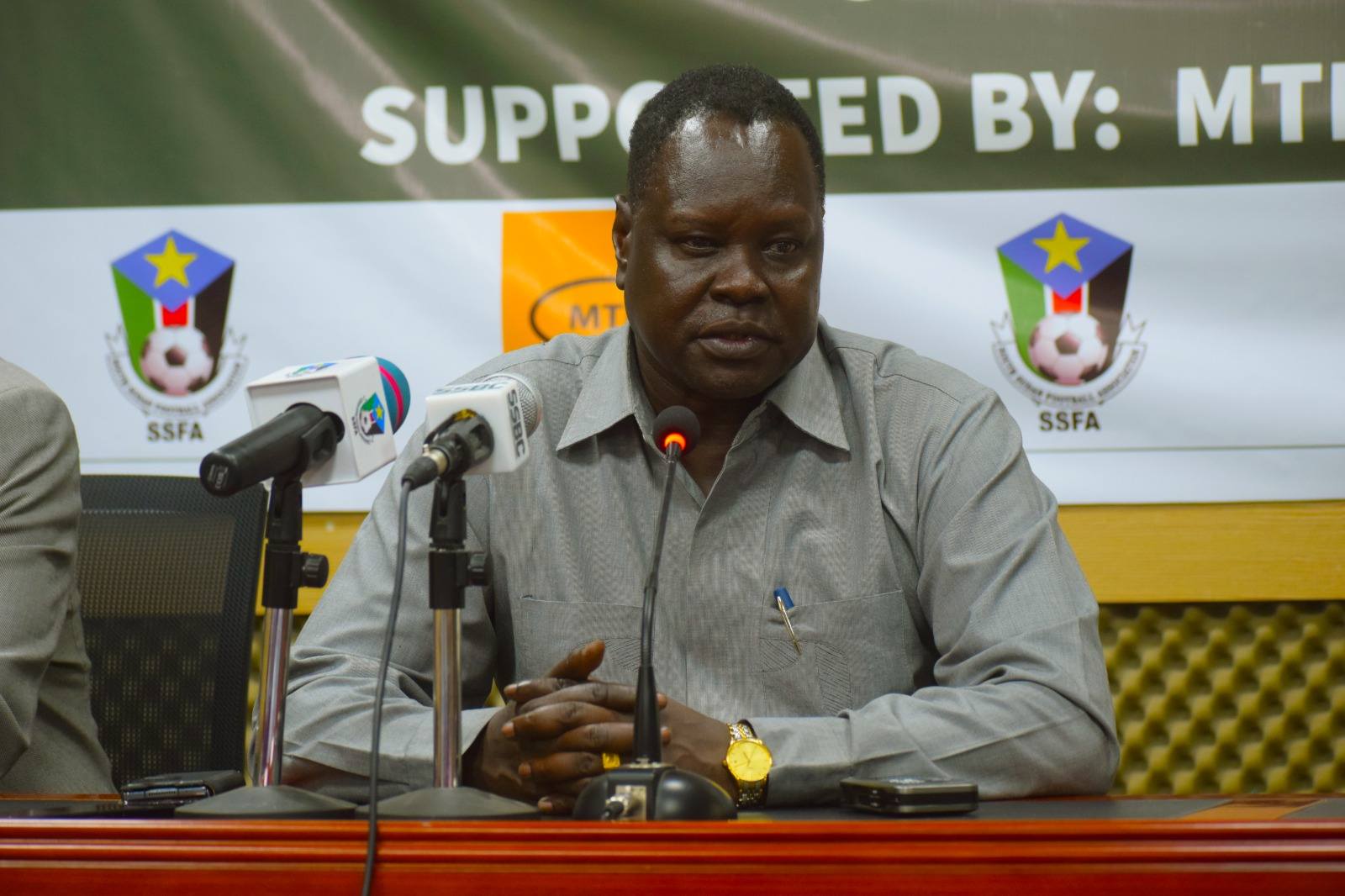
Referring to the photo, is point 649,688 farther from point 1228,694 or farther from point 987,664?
point 1228,694

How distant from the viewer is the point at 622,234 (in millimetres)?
2072

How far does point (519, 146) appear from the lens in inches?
109

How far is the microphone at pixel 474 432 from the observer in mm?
1135

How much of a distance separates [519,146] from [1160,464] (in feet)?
4.67

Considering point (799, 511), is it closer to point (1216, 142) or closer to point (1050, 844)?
point (1050, 844)

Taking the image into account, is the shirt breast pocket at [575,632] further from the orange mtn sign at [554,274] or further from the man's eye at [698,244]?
the orange mtn sign at [554,274]

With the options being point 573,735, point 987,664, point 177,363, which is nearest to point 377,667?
point 573,735

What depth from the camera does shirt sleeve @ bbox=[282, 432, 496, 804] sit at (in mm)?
1556

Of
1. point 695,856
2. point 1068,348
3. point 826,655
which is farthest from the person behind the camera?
point 1068,348

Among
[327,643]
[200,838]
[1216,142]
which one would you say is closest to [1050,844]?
[200,838]

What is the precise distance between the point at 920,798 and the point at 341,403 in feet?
1.99

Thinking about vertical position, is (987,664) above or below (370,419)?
below

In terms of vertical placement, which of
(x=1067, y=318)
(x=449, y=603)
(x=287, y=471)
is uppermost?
(x=1067, y=318)

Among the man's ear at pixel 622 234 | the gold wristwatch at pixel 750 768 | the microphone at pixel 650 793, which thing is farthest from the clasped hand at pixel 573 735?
the man's ear at pixel 622 234
